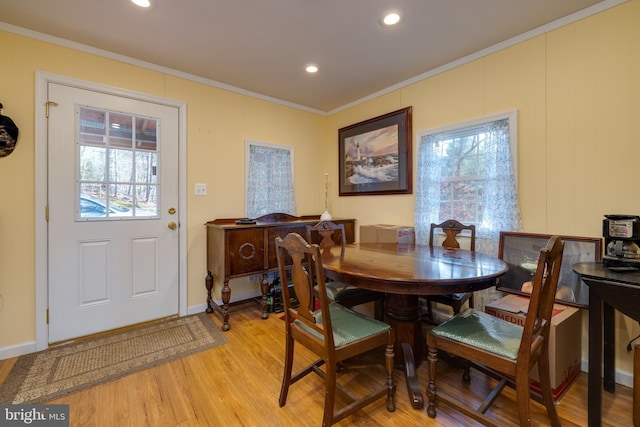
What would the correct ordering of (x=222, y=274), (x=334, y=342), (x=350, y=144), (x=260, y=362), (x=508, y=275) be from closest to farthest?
(x=334, y=342), (x=260, y=362), (x=508, y=275), (x=222, y=274), (x=350, y=144)

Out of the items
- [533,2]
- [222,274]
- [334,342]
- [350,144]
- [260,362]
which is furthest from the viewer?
[350,144]

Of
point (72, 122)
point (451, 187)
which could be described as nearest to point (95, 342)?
point (72, 122)

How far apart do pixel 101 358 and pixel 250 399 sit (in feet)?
4.27

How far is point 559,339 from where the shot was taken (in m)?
1.69

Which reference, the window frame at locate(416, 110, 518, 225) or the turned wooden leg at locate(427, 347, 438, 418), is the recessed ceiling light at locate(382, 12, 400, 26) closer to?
Answer: the window frame at locate(416, 110, 518, 225)

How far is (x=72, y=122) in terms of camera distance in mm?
2309

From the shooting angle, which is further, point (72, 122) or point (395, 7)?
point (72, 122)

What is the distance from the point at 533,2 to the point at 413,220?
1915mm

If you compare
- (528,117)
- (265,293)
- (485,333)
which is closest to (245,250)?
(265,293)

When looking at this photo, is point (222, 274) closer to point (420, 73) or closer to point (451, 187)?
point (451, 187)

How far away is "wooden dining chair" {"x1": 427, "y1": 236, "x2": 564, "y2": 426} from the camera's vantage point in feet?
3.90

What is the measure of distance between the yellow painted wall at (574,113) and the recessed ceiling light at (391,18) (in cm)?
95

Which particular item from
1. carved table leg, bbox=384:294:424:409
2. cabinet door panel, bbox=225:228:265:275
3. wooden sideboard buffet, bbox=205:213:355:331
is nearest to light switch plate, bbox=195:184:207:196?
wooden sideboard buffet, bbox=205:213:355:331

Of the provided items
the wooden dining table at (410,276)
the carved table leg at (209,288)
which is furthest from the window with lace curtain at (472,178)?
the carved table leg at (209,288)
